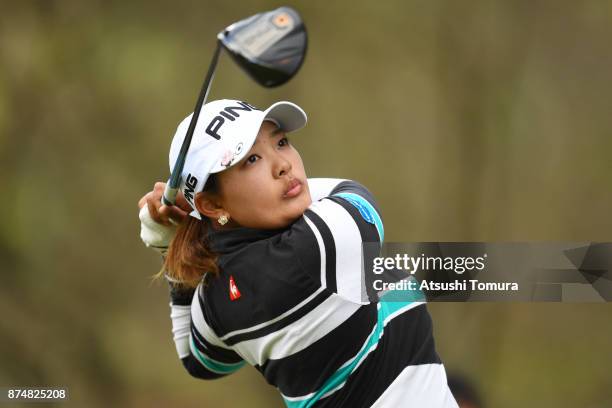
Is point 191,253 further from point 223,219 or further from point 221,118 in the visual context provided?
point 221,118

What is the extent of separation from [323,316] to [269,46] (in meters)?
0.57

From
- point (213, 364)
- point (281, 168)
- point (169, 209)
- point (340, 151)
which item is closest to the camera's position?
point (281, 168)

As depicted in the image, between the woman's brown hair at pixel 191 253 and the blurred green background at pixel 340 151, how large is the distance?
3320 mm

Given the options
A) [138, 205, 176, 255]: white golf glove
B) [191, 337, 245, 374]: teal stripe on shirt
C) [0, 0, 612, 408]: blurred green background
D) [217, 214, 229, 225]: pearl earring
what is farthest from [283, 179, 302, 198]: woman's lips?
[0, 0, 612, 408]: blurred green background

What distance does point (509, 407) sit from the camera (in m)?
5.75

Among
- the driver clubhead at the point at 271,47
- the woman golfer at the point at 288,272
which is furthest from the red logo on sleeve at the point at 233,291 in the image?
the driver clubhead at the point at 271,47

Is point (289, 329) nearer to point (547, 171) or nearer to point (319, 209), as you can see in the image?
point (319, 209)

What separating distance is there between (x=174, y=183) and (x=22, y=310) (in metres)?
3.94

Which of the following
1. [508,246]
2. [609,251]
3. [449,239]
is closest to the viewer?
[609,251]

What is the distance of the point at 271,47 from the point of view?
6.56 ft

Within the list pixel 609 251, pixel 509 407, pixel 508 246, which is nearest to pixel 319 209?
pixel 609 251

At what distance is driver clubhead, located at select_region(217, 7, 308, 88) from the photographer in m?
1.99

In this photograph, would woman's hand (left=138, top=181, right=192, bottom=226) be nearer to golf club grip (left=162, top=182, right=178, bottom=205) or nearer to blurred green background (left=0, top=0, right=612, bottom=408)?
golf club grip (left=162, top=182, right=178, bottom=205)

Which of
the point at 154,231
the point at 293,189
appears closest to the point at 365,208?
the point at 293,189
